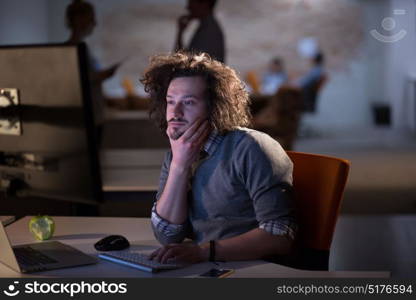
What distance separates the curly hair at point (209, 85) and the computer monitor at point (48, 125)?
295 mm

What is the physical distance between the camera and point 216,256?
1884mm

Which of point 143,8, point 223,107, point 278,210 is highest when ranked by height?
point 143,8

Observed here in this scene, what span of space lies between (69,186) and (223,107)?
0.46 m

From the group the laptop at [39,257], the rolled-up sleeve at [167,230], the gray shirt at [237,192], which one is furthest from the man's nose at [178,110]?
the laptop at [39,257]

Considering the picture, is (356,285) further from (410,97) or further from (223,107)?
(410,97)

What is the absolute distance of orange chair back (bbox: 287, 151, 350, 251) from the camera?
2.16 metres

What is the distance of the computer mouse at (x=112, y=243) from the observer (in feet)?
6.53

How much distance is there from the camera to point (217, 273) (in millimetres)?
1775

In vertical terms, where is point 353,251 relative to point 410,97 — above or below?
below

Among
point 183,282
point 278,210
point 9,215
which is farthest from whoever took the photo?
point 9,215

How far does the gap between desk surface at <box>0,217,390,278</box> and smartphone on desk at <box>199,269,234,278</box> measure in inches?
0.6

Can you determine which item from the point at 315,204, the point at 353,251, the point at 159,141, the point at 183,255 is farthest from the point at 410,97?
the point at 183,255

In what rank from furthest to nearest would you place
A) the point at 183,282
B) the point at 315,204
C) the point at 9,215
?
the point at 9,215, the point at 315,204, the point at 183,282

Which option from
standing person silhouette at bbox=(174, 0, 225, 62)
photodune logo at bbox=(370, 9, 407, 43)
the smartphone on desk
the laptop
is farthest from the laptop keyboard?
photodune logo at bbox=(370, 9, 407, 43)
